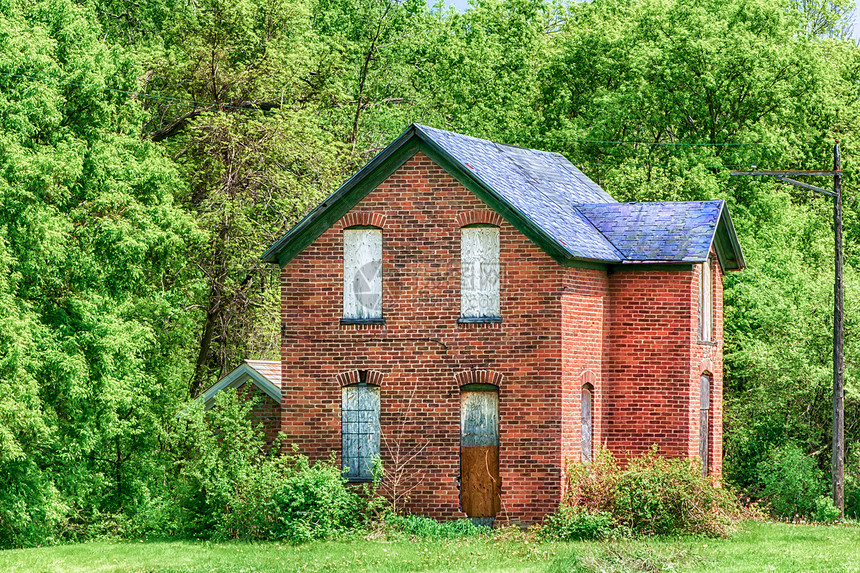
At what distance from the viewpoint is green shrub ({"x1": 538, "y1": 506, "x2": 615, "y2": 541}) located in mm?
24125

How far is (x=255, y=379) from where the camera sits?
28453 millimetres

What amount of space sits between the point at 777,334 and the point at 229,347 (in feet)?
51.4

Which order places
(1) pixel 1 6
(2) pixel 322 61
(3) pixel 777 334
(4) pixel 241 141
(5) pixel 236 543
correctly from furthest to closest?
(2) pixel 322 61, (3) pixel 777 334, (4) pixel 241 141, (1) pixel 1 6, (5) pixel 236 543

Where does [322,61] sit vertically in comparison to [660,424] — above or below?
above

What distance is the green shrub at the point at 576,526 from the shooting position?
79.2 feet

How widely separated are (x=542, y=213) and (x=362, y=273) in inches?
155

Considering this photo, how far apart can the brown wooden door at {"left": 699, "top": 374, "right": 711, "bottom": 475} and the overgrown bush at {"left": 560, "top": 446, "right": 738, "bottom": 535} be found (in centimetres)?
362

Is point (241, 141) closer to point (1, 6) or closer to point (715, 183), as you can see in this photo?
point (1, 6)

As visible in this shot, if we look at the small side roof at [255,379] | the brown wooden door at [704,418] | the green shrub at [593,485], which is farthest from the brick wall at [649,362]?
the small side roof at [255,379]

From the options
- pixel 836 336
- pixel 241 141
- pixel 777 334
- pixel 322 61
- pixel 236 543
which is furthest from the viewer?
pixel 322 61

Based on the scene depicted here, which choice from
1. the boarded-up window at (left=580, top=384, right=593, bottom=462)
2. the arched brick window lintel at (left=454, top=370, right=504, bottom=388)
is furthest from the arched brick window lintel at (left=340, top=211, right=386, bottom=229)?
the boarded-up window at (left=580, top=384, right=593, bottom=462)

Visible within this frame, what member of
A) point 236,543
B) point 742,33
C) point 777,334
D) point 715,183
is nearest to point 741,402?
point 777,334

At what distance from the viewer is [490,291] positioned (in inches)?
1021

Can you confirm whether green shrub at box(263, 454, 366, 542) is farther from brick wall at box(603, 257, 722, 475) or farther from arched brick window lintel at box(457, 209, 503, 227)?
brick wall at box(603, 257, 722, 475)
